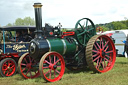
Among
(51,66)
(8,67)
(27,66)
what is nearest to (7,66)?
(8,67)

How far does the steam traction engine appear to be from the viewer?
6.15m

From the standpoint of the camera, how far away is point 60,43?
21.7 feet

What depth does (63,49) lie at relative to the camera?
263 inches

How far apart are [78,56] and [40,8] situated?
210 cm

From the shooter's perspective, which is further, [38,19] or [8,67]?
[8,67]

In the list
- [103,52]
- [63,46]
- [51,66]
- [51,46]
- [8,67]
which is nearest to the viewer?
[51,66]

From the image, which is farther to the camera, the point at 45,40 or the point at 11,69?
the point at 11,69

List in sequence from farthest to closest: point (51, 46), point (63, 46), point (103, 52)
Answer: point (103, 52) → point (63, 46) → point (51, 46)

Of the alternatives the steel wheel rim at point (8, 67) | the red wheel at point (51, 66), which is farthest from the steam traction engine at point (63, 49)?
the steel wheel rim at point (8, 67)

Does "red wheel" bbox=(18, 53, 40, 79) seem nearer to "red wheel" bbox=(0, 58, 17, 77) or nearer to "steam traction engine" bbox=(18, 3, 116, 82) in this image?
"steam traction engine" bbox=(18, 3, 116, 82)

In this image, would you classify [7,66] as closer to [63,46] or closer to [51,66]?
[63,46]

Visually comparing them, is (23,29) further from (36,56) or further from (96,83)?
(96,83)

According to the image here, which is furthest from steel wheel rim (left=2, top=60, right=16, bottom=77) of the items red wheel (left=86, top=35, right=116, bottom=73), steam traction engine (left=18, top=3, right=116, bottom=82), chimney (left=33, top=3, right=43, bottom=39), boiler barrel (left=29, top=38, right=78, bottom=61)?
red wheel (left=86, top=35, right=116, bottom=73)

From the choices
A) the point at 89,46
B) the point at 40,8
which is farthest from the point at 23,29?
the point at 89,46
